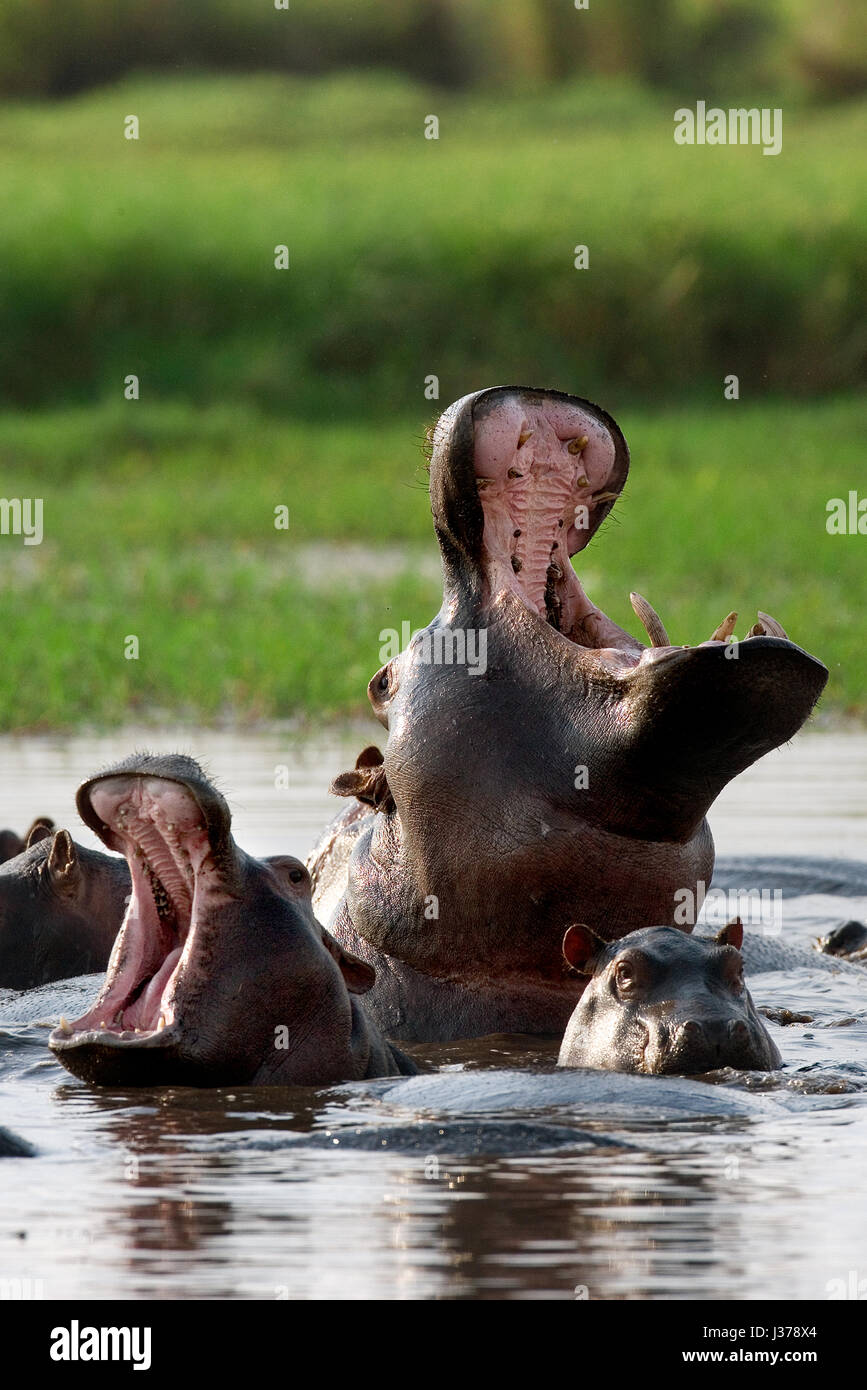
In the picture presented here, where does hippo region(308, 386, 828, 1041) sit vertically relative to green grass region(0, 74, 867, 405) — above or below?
below

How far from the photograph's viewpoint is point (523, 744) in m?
5.59

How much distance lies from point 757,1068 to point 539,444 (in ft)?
4.75

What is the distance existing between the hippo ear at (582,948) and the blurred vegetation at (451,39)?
109ft

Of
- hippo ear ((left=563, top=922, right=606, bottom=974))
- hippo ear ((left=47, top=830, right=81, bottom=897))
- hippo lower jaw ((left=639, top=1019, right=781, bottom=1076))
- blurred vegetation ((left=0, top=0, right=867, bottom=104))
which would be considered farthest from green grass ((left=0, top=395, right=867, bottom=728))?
blurred vegetation ((left=0, top=0, right=867, bottom=104))

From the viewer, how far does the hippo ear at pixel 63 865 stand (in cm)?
654

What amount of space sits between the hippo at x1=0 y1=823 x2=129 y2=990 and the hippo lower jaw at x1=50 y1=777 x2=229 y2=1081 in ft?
4.59

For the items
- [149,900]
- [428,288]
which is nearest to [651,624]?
[149,900]

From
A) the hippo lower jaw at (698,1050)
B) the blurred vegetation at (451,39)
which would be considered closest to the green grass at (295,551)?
the hippo lower jaw at (698,1050)

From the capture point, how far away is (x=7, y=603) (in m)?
15.3

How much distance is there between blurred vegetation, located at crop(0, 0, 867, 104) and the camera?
37938 millimetres

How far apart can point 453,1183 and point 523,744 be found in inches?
55.0

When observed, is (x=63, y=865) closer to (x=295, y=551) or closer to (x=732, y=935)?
(x=732, y=935)

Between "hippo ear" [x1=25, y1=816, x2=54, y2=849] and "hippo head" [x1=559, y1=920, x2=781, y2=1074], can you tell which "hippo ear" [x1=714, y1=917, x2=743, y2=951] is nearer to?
"hippo head" [x1=559, y1=920, x2=781, y2=1074]

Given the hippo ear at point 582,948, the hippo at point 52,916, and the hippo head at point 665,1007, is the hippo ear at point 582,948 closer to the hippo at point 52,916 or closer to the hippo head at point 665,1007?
the hippo head at point 665,1007
